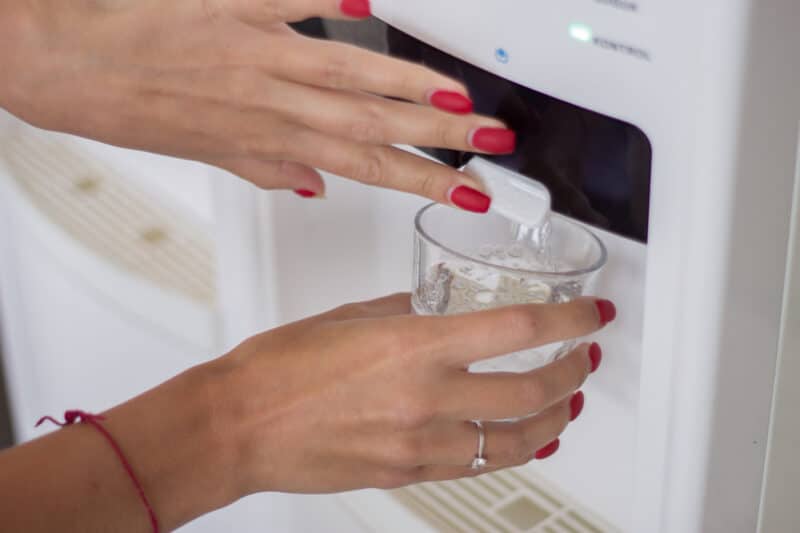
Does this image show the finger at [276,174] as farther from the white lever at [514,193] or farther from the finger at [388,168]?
the white lever at [514,193]

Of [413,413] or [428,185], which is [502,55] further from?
[413,413]

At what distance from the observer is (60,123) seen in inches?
29.0

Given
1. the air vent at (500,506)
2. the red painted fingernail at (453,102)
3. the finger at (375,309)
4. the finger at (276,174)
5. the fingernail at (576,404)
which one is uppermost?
the red painted fingernail at (453,102)

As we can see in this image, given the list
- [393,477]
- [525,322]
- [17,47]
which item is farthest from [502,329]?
[17,47]

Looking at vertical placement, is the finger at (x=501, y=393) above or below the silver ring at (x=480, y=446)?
above

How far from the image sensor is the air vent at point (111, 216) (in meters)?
1.01

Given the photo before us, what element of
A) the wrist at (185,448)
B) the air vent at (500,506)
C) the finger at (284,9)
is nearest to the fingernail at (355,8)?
the finger at (284,9)

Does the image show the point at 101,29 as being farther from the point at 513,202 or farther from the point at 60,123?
the point at 513,202

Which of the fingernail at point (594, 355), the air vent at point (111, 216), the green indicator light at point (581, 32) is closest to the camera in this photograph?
the green indicator light at point (581, 32)

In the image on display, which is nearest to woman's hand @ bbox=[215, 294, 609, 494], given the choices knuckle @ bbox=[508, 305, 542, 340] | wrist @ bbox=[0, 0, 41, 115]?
knuckle @ bbox=[508, 305, 542, 340]

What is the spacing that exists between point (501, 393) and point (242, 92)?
231 mm

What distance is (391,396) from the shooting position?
55 centimetres

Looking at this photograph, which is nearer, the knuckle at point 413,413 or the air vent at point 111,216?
the knuckle at point 413,413

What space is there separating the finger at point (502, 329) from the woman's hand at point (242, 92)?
0.22 feet
